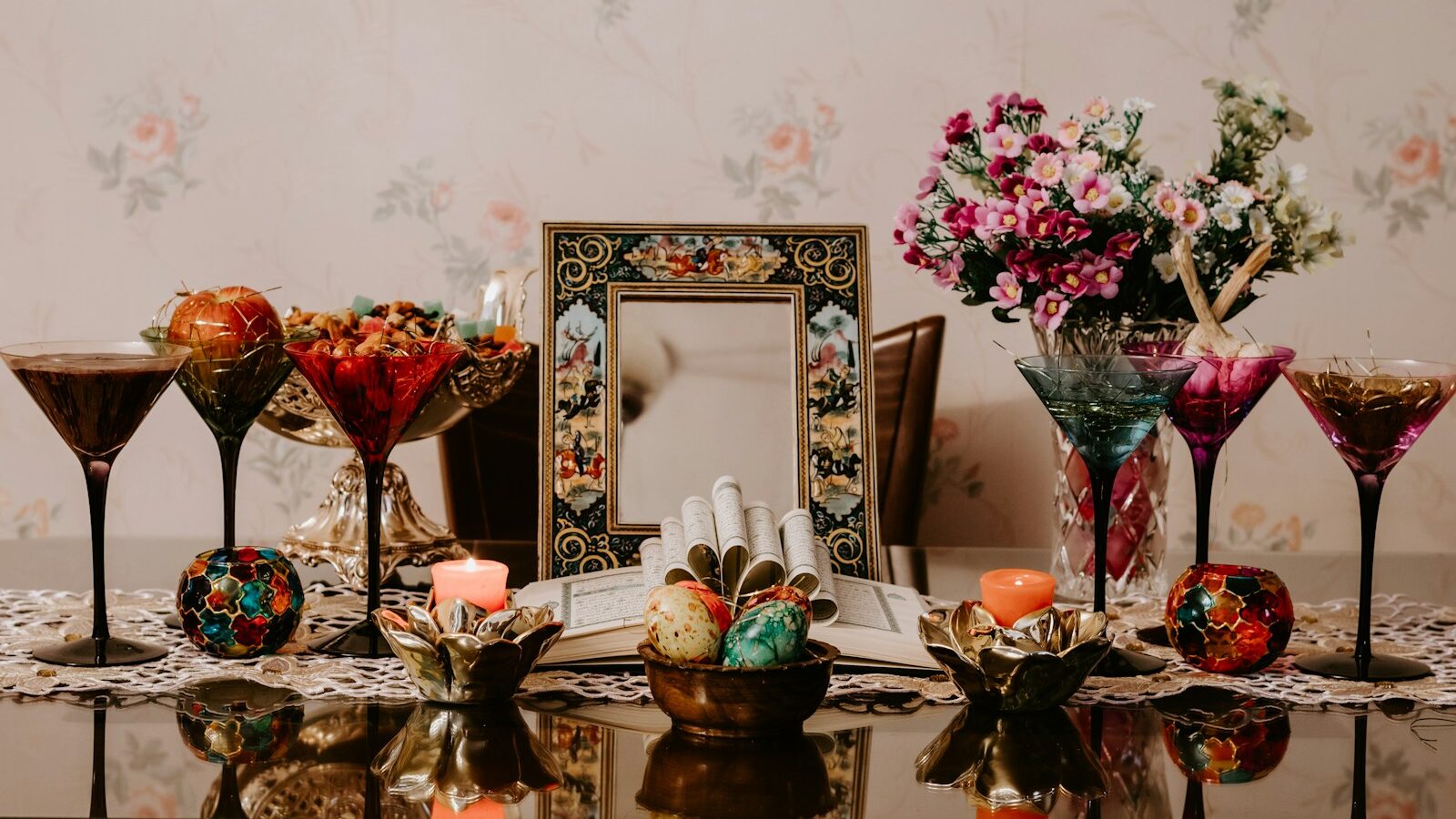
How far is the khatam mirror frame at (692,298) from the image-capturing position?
52.2 inches

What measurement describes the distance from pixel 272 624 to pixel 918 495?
3.91 ft

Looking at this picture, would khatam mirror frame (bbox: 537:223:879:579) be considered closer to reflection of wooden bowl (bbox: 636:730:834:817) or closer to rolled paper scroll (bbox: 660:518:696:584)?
rolled paper scroll (bbox: 660:518:696:584)

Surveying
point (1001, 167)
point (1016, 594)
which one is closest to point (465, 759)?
point (1016, 594)

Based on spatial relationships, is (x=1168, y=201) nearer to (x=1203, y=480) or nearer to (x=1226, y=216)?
(x=1226, y=216)

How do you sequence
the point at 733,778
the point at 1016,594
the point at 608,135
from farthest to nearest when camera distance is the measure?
1. the point at 608,135
2. the point at 1016,594
3. the point at 733,778

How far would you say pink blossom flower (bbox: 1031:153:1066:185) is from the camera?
1.31 m

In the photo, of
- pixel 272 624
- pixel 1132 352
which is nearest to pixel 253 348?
pixel 272 624

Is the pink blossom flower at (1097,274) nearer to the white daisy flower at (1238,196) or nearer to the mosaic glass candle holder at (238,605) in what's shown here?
the white daisy flower at (1238,196)

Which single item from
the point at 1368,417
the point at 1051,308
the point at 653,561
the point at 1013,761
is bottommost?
the point at 1013,761

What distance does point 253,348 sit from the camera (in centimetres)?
114

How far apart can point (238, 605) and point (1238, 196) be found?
990 millimetres

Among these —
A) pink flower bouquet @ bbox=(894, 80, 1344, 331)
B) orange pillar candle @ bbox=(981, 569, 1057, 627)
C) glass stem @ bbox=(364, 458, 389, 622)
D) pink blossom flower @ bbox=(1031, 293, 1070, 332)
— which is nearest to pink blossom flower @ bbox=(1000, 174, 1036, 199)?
pink flower bouquet @ bbox=(894, 80, 1344, 331)

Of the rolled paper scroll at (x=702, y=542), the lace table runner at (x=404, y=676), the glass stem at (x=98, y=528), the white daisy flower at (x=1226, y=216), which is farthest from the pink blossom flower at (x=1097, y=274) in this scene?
the glass stem at (x=98, y=528)

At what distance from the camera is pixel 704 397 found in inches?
54.5
